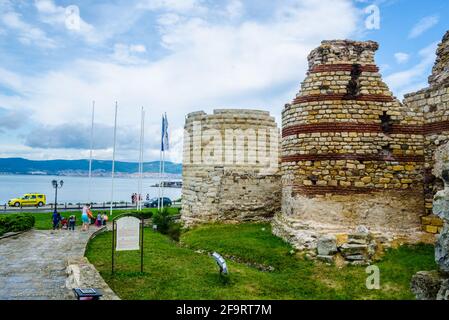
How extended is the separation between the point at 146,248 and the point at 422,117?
11.1 metres

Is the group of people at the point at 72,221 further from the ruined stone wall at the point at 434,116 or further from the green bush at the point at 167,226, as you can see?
the ruined stone wall at the point at 434,116

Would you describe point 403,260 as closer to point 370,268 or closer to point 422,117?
point 370,268

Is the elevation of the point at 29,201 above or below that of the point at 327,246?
above

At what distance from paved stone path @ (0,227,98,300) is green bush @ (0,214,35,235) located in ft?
1.75

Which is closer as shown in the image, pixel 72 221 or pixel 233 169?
pixel 233 169

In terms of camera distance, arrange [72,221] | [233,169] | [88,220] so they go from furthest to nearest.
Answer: [88,220]
[72,221]
[233,169]

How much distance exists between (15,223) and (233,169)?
463 inches

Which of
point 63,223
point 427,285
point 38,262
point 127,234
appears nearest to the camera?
point 427,285

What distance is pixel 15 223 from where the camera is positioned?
21703mm

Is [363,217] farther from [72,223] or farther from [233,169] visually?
[72,223]

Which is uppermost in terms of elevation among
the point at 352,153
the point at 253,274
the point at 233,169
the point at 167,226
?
the point at 352,153

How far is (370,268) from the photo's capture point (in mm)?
11539

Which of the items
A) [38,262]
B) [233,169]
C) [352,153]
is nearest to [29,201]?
[233,169]
